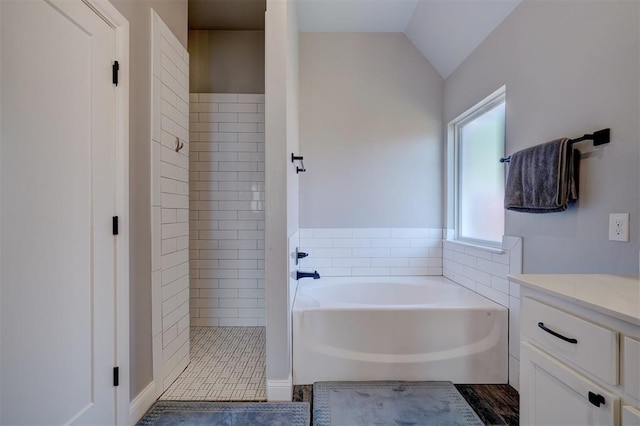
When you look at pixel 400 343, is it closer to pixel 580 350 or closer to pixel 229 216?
pixel 580 350

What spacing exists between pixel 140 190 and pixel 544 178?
2.14 m

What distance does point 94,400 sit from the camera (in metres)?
1.27

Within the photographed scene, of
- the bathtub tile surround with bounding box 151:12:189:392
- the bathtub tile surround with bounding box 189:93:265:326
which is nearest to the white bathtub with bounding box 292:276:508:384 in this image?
the bathtub tile surround with bounding box 151:12:189:392

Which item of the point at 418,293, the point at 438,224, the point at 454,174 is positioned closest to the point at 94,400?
the point at 418,293

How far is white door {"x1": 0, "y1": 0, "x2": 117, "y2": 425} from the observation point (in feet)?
3.10

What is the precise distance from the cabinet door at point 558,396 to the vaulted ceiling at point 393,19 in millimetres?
2156

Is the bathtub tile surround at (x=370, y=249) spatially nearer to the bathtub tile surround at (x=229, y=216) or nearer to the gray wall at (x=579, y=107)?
the bathtub tile surround at (x=229, y=216)

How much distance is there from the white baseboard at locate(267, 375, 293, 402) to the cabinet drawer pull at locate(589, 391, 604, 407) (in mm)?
1418

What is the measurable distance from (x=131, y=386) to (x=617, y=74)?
8.90 ft

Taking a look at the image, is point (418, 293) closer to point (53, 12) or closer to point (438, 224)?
point (438, 224)

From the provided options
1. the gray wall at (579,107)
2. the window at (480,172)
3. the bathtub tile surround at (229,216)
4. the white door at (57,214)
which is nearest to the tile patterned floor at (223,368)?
the bathtub tile surround at (229,216)

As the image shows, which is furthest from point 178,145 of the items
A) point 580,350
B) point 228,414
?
point 580,350

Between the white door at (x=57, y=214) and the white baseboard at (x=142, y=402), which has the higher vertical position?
the white door at (x=57, y=214)

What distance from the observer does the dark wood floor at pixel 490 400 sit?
1.59m
